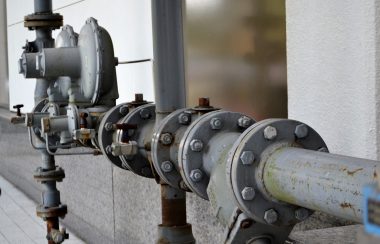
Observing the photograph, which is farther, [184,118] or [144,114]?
[144,114]

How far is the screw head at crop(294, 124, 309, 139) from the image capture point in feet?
3.95

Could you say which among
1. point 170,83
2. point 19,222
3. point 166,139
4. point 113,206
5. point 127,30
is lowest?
point 19,222

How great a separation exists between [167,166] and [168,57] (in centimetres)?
37

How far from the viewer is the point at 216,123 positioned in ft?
4.96

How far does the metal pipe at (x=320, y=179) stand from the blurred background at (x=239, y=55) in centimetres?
112

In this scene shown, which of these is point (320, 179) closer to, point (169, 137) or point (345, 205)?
point (345, 205)

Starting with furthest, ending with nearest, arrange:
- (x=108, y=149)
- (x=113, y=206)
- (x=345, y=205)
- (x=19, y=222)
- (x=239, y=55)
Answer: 1. (x=19, y=222)
2. (x=113, y=206)
3. (x=239, y=55)
4. (x=108, y=149)
5. (x=345, y=205)

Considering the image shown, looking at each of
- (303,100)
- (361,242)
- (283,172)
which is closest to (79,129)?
(303,100)

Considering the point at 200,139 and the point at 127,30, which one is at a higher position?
the point at 127,30

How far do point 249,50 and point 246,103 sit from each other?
0.20 metres

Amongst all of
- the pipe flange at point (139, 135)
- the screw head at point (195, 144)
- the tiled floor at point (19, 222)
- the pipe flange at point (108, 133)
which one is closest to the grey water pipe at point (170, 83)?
the pipe flange at point (139, 135)

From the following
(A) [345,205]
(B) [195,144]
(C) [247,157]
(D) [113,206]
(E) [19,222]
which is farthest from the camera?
(E) [19,222]

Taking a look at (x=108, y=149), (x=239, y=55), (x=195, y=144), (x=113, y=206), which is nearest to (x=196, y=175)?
(x=195, y=144)

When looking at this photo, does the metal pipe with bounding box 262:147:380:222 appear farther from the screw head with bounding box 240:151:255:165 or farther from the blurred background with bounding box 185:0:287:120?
the blurred background with bounding box 185:0:287:120
